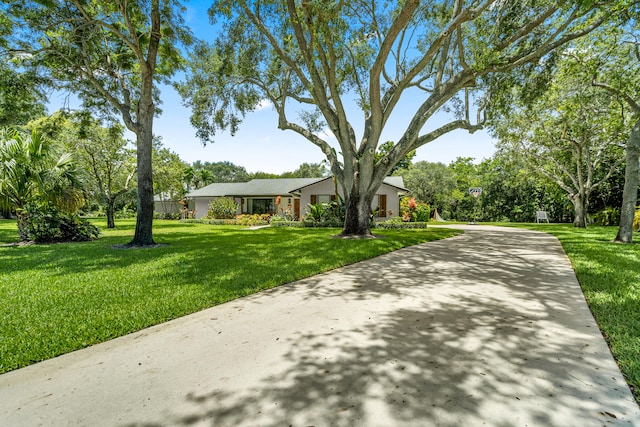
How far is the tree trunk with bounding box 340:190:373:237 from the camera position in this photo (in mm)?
11336

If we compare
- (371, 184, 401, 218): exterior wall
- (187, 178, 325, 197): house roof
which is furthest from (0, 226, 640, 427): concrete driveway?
(187, 178, 325, 197): house roof

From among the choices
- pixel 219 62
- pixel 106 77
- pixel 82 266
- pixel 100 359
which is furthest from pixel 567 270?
pixel 106 77

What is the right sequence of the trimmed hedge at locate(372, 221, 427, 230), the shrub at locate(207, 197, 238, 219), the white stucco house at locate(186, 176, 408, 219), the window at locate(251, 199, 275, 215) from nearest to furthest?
the trimmed hedge at locate(372, 221, 427, 230)
the white stucco house at locate(186, 176, 408, 219)
the shrub at locate(207, 197, 238, 219)
the window at locate(251, 199, 275, 215)

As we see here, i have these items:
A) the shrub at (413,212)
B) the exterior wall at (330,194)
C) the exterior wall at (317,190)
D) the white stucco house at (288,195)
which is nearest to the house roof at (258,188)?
the white stucco house at (288,195)

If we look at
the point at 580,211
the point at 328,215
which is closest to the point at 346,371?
the point at 328,215

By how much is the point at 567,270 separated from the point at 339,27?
8216 millimetres

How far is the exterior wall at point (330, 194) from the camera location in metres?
22.2

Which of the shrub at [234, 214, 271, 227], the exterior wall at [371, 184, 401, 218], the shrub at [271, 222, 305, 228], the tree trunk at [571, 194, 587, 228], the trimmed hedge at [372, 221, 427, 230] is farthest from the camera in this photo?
the exterior wall at [371, 184, 401, 218]

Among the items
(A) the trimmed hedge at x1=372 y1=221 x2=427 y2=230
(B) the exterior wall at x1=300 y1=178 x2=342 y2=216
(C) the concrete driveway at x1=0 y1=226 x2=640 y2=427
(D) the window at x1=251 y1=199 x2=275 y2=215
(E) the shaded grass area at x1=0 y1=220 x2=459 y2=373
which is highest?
(B) the exterior wall at x1=300 y1=178 x2=342 y2=216

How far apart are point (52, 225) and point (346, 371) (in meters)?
12.3

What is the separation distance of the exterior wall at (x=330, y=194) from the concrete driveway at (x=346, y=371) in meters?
18.2

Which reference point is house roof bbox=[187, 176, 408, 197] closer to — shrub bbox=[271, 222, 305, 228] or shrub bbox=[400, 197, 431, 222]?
shrub bbox=[271, 222, 305, 228]

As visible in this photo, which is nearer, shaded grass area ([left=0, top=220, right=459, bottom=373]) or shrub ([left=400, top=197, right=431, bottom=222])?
shaded grass area ([left=0, top=220, right=459, bottom=373])

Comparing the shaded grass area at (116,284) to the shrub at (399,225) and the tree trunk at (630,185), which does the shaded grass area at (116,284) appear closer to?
the tree trunk at (630,185)
